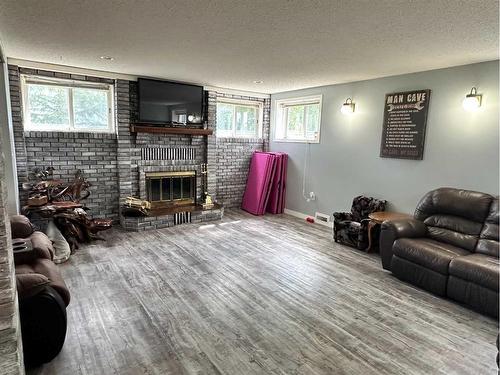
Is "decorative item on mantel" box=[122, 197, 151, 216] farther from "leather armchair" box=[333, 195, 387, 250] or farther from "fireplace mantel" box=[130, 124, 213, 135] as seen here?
"leather armchair" box=[333, 195, 387, 250]

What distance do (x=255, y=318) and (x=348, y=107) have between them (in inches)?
141

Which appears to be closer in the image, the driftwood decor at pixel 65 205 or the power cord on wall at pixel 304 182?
the driftwood decor at pixel 65 205

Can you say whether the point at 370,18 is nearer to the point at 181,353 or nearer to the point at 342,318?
the point at 342,318

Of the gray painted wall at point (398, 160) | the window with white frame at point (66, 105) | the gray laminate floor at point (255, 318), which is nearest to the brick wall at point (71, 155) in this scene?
the window with white frame at point (66, 105)

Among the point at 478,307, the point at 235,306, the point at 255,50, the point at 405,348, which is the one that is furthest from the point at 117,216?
the point at 478,307

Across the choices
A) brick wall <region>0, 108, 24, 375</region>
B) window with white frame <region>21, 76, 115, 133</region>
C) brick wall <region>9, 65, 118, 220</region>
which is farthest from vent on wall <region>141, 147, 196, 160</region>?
Answer: brick wall <region>0, 108, 24, 375</region>

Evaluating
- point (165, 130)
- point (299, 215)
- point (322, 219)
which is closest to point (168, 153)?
point (165, 130)

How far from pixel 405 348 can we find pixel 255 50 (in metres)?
2.96

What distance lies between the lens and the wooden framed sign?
13.2 feet

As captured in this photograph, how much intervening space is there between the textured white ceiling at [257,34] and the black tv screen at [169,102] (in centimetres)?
74

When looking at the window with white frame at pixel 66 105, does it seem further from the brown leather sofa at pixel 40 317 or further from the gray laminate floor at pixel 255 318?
the brown leather sofa at pixel 40 317

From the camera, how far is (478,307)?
2748 mm

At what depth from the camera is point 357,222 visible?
14.6 ft

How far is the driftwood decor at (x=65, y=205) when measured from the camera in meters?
3.93
